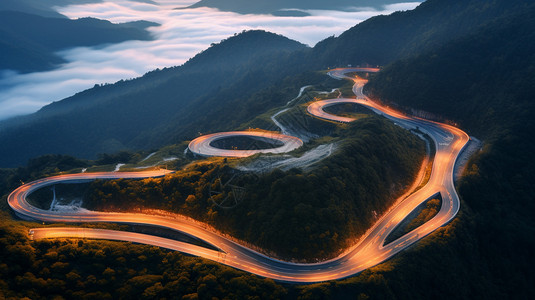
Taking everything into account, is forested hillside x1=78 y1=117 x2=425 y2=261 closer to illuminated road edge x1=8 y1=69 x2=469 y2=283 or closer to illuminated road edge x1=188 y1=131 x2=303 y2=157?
illuminated road edge x1=8 y1=69 x2=469 y2=283

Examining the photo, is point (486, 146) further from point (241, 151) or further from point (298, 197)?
point (241, 151)

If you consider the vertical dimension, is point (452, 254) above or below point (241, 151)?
below

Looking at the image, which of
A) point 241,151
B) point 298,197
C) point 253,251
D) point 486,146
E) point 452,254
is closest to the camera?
point 253,251

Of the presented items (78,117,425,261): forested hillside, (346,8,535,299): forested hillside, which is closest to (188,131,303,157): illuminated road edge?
(78,117,425,261): forested hillside

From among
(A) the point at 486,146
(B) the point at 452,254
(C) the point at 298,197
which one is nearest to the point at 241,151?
(C) the point at 298,197

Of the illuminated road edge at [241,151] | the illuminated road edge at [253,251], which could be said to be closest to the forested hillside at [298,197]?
the illuminated road edge at [253,251]

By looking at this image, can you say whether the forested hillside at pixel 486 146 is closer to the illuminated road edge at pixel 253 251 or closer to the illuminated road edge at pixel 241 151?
the illuminated road edge at pixel 253 251
